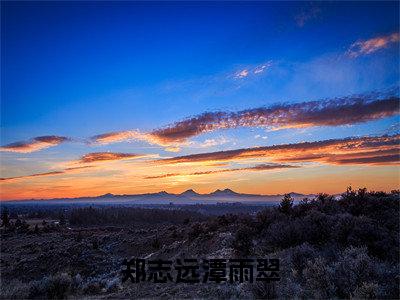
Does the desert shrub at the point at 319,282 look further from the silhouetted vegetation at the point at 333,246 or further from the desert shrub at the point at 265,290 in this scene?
the desert shrub at the point at 265,290

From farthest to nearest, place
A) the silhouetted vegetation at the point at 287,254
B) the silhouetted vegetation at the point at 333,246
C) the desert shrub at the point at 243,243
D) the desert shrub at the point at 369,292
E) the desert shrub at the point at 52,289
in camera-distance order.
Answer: the desert shrub at the point at 243,243 < the desert shrub at the point at 52,289 < the silhouetted vegetation at the point at 287,254 < the silhouetted vegetation at the point at 333,246 < the desert shrub at the point at 369,292

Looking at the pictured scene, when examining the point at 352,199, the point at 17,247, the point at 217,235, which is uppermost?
the point at 352,199

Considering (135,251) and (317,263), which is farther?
(135,251)

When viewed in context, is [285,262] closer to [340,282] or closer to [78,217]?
[340,282]

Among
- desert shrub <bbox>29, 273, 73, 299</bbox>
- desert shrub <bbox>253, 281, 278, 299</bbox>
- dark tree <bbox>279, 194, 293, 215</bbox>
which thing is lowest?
desert shrub <bbox>29, 273, 73, 299</bbox>

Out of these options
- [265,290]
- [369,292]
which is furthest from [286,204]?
[369,292]

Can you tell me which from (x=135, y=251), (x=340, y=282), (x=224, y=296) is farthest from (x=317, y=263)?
(x=135, y=251)

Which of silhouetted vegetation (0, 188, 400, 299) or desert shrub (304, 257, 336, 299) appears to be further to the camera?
silhouetted vegetation (0, 188, 400, 299)

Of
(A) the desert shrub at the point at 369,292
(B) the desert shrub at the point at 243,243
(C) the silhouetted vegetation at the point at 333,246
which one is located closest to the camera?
(A) the desert shrub at the point at 369,292

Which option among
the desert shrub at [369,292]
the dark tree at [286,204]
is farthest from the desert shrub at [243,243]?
the desert shrub at [369,292]

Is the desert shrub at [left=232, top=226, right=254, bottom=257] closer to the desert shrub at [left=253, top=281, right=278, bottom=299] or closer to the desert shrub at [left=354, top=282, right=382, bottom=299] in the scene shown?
the desert shrub at [left=253, top=281, right=278, bottom=299]

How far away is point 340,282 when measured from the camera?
11.4 m

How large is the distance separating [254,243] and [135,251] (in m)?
18.1

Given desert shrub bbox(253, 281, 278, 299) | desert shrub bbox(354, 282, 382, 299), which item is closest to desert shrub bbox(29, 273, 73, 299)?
desert shrub bbox(253, 281, 278, 299)
